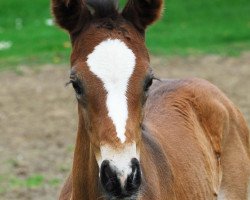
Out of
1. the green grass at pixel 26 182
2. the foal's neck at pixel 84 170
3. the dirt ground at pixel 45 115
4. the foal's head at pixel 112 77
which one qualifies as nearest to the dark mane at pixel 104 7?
the foal's head at pixel 112 77

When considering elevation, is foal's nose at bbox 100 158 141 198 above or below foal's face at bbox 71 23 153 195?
below

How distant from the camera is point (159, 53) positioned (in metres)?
16.7

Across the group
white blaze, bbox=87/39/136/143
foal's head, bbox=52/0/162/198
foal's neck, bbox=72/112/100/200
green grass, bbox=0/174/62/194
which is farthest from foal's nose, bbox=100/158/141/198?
green grass, bbox=0/174/62/194

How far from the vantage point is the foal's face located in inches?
164

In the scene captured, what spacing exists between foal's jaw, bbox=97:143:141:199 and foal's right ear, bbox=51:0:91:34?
0.95 m

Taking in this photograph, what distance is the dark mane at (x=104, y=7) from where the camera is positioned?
468cm

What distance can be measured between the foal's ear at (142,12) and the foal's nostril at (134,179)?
1049 mm

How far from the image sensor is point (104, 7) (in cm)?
469

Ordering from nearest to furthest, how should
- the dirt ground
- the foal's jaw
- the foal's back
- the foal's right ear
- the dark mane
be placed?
the foal's jaw
the dark mane
the foal's right ear
the foal's back
the dirt ground

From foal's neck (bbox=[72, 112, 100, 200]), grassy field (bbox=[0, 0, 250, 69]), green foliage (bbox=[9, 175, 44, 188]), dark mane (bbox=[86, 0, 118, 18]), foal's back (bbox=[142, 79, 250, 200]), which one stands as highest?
dark mane (bbox=[86, 0, 118, 18])

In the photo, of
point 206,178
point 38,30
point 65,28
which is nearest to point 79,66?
point 65,28

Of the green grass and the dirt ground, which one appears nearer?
the green grass

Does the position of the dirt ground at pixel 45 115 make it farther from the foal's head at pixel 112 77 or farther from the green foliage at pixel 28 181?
the foal's head at pixel 112 77

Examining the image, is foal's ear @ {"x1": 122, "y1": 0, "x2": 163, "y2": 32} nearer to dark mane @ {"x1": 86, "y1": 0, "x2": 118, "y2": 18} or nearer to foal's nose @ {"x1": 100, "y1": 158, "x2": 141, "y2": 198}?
dark mane @ {"x1": 86, "y1": 0, "x2": 118, "y2": 18}
